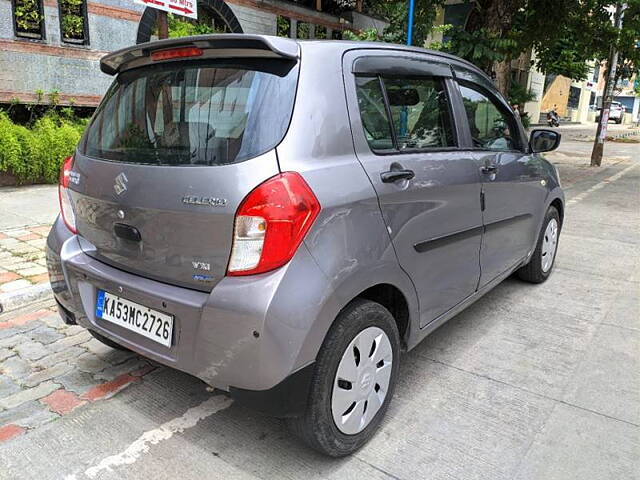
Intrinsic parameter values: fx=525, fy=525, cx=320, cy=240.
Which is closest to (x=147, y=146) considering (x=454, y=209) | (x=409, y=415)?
(x=454, y=209)

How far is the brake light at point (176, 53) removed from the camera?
7.49 ft

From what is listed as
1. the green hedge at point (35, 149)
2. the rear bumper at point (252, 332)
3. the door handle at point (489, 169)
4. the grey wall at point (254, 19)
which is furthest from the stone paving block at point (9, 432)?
the grey wall at point (254, 19)

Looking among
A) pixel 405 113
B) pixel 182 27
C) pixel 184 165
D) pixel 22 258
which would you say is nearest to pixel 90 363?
pixel 184 165

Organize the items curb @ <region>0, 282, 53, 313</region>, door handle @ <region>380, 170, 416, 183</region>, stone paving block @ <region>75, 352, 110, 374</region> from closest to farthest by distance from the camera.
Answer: door handle @ <region>380, 170, 416, 183</region>, stone paving block @ <region>75, 352, 110, 374</region>, curb @ <region>0, 282, 53, 313</region>

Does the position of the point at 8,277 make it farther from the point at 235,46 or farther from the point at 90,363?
the point at 235,46

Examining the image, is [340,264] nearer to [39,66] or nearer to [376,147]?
[376,147]

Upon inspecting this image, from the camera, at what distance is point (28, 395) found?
2.81 m

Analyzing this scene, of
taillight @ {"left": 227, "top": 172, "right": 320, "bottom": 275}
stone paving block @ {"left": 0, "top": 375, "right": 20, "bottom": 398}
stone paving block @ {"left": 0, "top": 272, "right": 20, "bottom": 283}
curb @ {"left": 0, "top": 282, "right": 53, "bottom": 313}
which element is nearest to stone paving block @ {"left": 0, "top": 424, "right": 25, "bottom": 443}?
stone paving block @ {"left": 0, "top": 375, "right": 20, "bottom": 398}

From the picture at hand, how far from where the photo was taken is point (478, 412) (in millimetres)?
2736

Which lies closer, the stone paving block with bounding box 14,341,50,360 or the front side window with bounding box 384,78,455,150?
the front side window with bounding box 384,78,455,150

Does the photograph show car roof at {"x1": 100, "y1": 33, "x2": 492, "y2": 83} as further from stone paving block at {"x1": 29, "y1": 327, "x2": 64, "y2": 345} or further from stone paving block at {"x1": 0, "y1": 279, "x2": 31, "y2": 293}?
stone paving block at {"x1": 0, "y1": 279, "x2": 31, "y2": 293}

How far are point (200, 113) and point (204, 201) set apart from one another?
45 centimetres

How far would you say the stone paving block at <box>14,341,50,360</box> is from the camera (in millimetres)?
3234

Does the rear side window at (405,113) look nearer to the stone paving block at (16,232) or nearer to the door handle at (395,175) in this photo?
the door handle at (395,175)
